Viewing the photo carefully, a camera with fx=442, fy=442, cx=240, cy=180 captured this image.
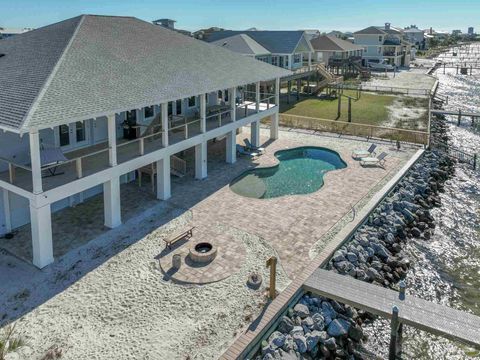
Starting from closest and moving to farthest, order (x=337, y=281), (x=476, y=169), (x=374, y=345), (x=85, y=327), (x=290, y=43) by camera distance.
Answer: (x=85, y=327)
(x=374, y=345)
(x=337, y=281)
(x=476, y=169)
(x=290, y=43)

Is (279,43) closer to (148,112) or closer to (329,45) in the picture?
(329,45)

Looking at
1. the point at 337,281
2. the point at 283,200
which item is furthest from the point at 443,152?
the point at 337,281

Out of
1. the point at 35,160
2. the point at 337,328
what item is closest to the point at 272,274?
the point at 337,328

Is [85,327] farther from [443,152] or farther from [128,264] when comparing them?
[443,152]

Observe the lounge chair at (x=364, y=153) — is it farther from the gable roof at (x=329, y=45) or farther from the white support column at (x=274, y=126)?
the gable roof at (x=329, y=45)

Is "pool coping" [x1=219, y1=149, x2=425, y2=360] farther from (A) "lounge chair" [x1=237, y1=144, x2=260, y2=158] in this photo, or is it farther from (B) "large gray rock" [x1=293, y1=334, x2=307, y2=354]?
(A) "lounge chair" [x1=237, y1=144, x2=260, y2=158]

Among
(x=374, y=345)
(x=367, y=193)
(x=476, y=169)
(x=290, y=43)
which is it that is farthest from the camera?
(x=290, y=43)
